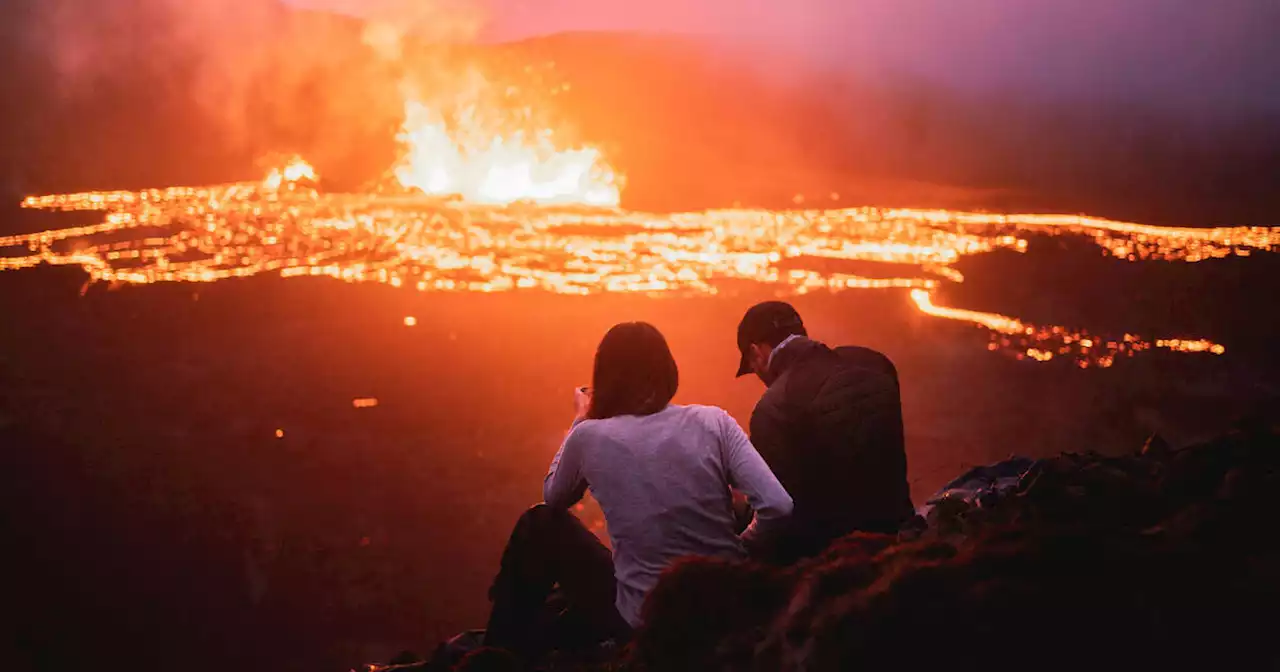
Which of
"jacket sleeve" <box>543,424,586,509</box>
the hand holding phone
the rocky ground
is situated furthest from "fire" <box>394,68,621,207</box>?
the rocky ground

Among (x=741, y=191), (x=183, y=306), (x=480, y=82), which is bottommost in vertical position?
(x=183, y=306)

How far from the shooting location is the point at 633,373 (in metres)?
4.35

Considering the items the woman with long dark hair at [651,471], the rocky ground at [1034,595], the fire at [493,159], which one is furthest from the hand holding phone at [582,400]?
the fire at [493,159]

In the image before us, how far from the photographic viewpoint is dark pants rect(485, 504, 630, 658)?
15.6 feet

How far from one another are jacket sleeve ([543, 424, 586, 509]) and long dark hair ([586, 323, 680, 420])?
0.17 metres

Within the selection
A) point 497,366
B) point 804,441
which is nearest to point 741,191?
point 497,366

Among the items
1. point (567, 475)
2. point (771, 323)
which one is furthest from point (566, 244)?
point (567, 475)

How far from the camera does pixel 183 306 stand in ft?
57.8

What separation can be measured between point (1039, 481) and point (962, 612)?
5.03ft

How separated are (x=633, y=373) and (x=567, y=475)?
0.52 metres

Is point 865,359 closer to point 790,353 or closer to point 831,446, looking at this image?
point 790,353

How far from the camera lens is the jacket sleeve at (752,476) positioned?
4.36 metres

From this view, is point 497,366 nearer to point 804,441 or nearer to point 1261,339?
point 804,441

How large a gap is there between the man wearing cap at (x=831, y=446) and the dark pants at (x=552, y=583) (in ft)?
3.09
